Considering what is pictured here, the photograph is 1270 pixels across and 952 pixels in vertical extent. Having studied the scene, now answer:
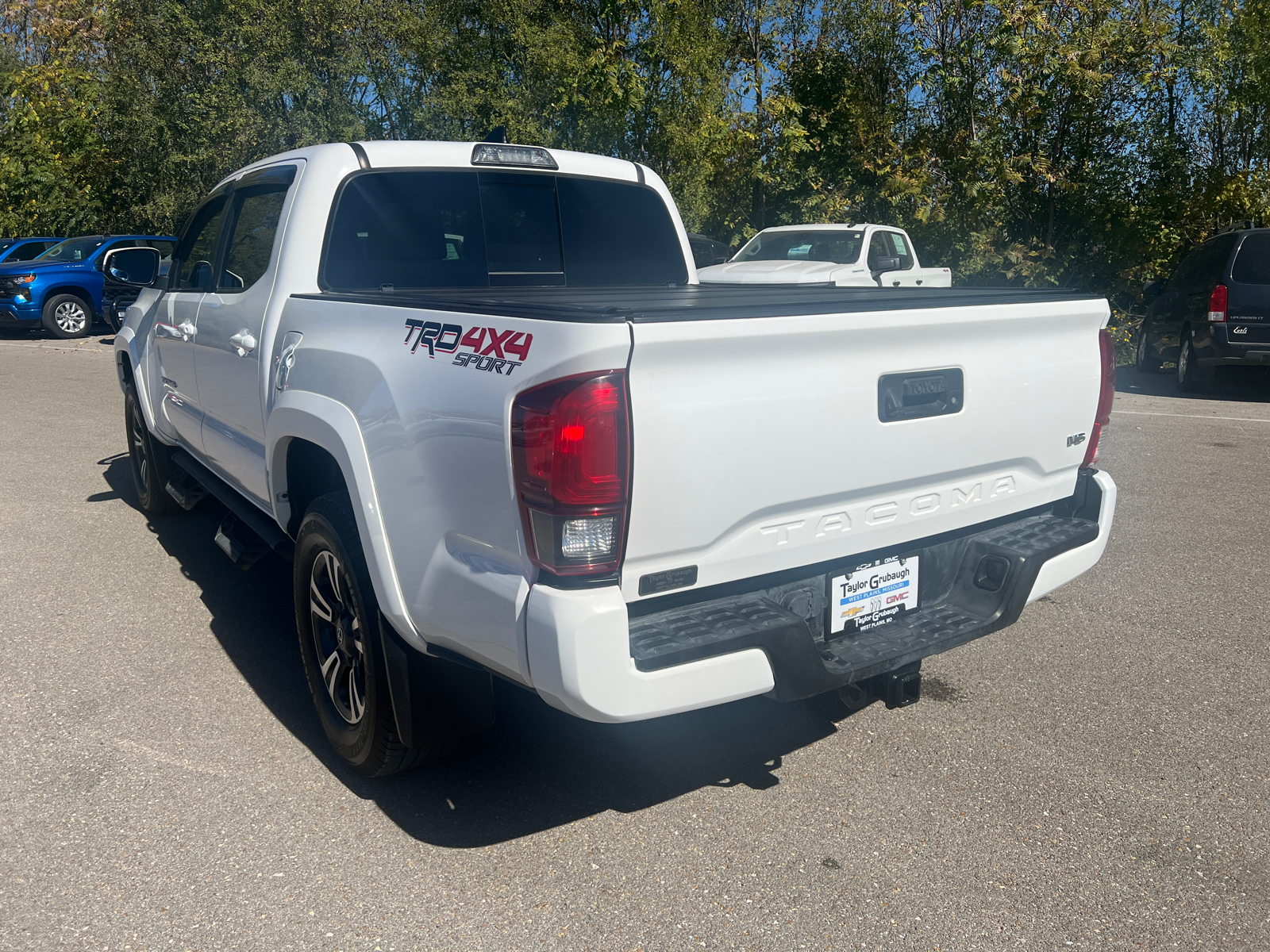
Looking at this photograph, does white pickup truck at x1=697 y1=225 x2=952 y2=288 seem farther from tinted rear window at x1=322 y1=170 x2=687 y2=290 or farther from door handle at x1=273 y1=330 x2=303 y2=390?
door handle at x1=273 y1=330 x2=303 y2=390

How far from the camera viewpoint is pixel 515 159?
13.9ft

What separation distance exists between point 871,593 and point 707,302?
952 mm

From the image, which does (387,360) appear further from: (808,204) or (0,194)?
(0,194)

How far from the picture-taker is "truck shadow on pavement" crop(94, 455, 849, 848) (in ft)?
10.4

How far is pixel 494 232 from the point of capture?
4.27 m

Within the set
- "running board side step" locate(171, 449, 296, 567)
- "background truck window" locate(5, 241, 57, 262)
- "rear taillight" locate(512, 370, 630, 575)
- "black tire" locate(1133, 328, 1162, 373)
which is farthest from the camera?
"background truck window" locate(5, 241, 57, 262)

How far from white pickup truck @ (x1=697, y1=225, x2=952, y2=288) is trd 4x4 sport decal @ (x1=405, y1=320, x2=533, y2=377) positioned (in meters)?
9.92

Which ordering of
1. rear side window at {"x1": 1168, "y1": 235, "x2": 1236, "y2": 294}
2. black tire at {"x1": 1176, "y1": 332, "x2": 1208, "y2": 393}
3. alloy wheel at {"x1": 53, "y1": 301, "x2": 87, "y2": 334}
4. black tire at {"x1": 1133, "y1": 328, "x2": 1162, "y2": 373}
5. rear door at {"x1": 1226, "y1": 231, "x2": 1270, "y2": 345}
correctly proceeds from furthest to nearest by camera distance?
1. alloy wheel at {"x1": 53, "y1": 301, "x2": 87, "y2": 334}
2. black tire at {"x1": 1133, "y1": 328, "x2": 1162, "y2": 373}
3. black tire at {"x1": 1176, "y1": 332, "x2": 1208, "y2": 393}
4. rear side window at {"x1": 1168, "y1": 235, "x2": 1236, "y2": 294}
5. rear door at {"x1": 1226, "y1": 231, "x2": 1270, "y2": 345}

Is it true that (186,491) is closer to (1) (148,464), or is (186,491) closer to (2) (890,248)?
(1) (148,464)

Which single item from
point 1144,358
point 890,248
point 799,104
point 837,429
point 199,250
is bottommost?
point 1144,358

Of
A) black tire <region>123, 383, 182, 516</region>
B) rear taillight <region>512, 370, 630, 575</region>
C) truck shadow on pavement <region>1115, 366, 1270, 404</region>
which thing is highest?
rear taillight <region>512, 370, 630, 575</region>

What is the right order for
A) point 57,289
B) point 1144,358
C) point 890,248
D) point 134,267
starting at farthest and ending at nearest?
point 57,289
point 1144,358
point 890,248
point 134,267

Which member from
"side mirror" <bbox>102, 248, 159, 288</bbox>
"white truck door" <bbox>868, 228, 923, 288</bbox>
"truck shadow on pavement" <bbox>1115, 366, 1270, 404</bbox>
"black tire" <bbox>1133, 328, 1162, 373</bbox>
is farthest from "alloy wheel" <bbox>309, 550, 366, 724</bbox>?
"black tire" <bbox>1133, 328, 1162, 373</bbox>

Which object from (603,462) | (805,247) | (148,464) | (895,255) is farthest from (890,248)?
(603,462)
